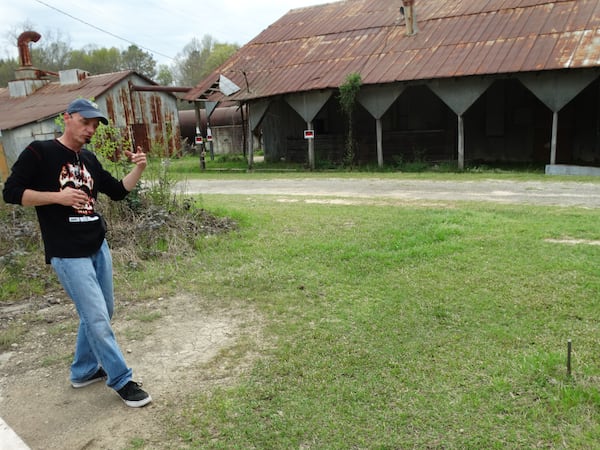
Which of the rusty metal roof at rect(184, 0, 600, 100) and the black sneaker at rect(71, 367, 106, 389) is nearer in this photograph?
the black sneaker at rect(71, 367, 106, 389)

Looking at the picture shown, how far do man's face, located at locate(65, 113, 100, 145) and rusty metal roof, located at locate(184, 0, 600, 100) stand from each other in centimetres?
1383

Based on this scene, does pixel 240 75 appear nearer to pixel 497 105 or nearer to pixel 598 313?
pixel 497 105

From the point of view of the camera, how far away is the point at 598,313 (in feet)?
13.4

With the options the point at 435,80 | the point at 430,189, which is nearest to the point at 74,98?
the point at 435,80

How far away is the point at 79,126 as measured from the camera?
10.2 ft

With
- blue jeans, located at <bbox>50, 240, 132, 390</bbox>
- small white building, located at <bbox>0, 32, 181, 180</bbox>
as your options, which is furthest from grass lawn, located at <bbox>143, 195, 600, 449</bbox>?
small white building, located at <bbox>0, 32, 181, 180</bbox>

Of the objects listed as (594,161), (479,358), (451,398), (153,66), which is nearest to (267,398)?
(451,398)

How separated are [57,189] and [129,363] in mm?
1484

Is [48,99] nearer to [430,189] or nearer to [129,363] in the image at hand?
[430,189]

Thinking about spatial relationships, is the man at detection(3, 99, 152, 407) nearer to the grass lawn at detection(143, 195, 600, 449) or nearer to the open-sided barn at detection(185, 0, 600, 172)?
the grass lawn at detection(143, 195, 600, 449)

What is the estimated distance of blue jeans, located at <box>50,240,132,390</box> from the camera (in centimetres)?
307

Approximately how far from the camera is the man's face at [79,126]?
3.07m

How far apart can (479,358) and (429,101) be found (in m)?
16.9

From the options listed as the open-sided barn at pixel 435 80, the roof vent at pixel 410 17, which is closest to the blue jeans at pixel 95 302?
the open-sided barn at pixel 435 80
